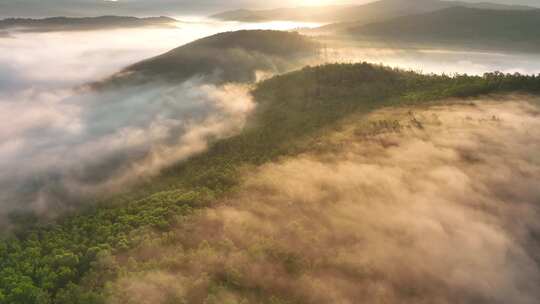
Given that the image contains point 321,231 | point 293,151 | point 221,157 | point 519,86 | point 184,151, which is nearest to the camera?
point 321,231

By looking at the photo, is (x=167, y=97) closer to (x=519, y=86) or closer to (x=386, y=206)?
(x=519, y=86)

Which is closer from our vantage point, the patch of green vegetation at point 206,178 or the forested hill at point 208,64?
the patch of green vegetation at point 206,178

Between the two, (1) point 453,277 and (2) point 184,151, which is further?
(2) point 184,151

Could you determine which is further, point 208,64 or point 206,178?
point 208,64

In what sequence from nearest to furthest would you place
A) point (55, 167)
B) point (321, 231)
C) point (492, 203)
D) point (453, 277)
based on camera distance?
point (453, 277) → point (321, 231) → point (492, 203) → point (55, 167)

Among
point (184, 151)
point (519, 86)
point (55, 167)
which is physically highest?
point (519, 86)

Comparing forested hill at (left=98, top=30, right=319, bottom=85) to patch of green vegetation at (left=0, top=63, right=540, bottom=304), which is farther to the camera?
forested hill at (left=98, top=30, right=319, bottom=85)

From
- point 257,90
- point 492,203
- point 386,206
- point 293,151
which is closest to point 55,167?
point 257,90

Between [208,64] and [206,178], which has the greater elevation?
[208,64]
